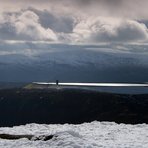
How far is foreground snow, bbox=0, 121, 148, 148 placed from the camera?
80.5ft

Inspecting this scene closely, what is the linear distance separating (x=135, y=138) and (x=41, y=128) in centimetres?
971

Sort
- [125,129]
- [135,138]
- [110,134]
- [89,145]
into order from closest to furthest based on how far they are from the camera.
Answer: [89,145] < [135,138] < [110,134] < [125,129]

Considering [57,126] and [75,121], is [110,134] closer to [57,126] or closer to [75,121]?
[57,126]

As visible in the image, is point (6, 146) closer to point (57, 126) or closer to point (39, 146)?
point (39, 146)

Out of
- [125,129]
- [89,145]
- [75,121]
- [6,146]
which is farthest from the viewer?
[75,121]

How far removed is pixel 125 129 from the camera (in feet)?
116

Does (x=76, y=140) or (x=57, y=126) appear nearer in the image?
(x=76, y=140)

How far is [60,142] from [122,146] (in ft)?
13.2

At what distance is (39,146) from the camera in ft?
80.9

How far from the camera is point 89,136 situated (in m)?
30.7

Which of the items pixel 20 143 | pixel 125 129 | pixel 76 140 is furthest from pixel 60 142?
pixel 125 129

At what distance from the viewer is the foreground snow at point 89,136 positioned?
24.5 metres

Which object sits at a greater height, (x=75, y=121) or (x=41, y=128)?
(x=41, y=128)

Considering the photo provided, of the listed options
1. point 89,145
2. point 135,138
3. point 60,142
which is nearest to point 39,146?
point 60,142
